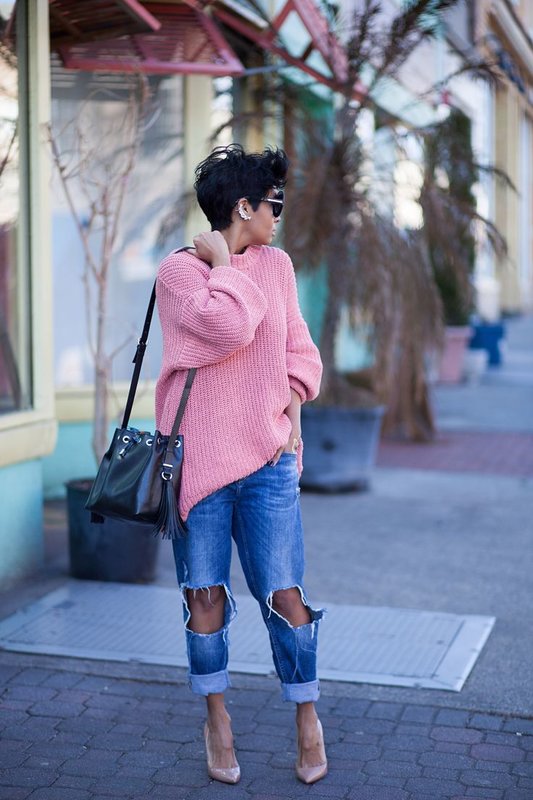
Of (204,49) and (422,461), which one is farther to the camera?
(422,461)

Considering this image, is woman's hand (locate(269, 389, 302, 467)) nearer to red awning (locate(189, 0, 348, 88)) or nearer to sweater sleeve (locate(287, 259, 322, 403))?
sweater sleeve (locate(287, 259, 322, 403))

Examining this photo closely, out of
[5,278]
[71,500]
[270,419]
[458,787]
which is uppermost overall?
[5,278]

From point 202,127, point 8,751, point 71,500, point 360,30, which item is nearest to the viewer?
point 8,751

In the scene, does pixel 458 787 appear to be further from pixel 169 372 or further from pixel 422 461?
pixel 422 461

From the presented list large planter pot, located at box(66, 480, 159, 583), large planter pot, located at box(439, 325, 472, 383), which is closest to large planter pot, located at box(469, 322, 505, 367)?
large planter pot, located at box(439, 325, 472, 383)

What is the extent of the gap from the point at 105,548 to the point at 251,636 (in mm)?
1019

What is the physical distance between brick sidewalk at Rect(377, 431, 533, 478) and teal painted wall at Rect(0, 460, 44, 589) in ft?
13.8

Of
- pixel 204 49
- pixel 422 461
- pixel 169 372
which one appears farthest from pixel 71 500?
pixel 422 461

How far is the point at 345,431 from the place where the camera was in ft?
26.7

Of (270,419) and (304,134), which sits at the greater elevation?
(304,134)

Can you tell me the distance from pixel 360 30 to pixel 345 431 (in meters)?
2.62

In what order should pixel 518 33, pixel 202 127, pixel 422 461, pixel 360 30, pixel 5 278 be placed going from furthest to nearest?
pixel 518 33, pixel 422 461, pixel 202 127, pixel 360 30, pixel 5 278

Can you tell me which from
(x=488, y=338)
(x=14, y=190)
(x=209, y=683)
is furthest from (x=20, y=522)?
(x=488, y=338)

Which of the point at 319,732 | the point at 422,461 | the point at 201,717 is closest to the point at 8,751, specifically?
the point at 201,717
